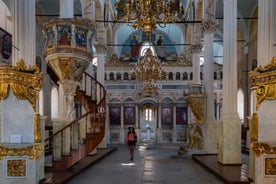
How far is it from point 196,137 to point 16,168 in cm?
1020

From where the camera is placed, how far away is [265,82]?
616 centimetres

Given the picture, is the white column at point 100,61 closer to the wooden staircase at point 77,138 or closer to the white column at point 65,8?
the wooden staircase at point 77,138

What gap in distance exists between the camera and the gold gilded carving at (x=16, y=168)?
659cm

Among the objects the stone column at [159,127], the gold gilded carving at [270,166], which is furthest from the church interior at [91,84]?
the stone column at [159,127]

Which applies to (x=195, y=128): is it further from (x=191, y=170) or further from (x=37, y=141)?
(x=37, y=141)

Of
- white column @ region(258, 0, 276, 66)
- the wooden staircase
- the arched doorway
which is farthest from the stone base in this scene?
the arched doorway

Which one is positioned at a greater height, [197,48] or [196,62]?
[197,48]

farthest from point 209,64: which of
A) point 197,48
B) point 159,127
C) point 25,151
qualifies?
point 159,127

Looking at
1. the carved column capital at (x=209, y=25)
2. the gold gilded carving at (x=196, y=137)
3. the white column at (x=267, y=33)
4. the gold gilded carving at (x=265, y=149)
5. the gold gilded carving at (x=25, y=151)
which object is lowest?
the gold gilded carving at (x=196, y=137)

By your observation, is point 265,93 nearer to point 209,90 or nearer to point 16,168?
point 16,168

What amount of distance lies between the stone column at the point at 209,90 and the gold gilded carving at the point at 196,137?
22 centimetres

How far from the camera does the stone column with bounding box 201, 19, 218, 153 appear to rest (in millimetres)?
15352

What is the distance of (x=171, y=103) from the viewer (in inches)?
1026

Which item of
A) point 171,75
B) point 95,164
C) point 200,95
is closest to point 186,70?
point 171,75
